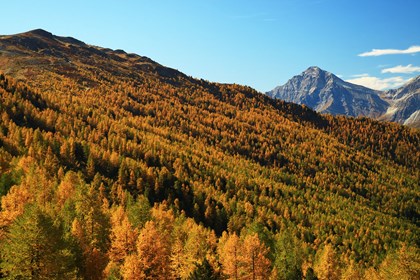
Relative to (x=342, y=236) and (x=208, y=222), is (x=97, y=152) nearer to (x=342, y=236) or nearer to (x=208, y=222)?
(x=208, y=222)

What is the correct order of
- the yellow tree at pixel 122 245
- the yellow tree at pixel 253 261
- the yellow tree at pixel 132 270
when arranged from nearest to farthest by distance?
the yellow tree at pixel 132 270 < the yellow tree at pixel 122 245 < the yellow tree at pixel 253 261

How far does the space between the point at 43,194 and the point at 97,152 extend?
9324cm

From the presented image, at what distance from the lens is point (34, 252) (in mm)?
34812

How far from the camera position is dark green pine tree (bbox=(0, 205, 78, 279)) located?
33.8 m

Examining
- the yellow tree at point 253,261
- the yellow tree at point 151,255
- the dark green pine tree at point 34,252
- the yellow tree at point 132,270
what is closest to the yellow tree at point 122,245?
the yellow tree at point 151,255

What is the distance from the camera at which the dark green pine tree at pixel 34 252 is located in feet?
111

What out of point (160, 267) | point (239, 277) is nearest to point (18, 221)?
point (160, 267)

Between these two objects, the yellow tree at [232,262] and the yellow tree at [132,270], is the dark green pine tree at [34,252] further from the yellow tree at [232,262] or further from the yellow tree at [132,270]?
the yellow tree at [232,262]

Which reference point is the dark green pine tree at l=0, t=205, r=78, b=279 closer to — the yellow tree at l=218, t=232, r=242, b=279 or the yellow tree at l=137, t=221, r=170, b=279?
the yellow tree at l=137, t=221, r=170, b=279

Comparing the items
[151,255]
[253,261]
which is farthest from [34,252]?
[253,261]

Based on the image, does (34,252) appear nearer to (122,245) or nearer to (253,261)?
(122,245)

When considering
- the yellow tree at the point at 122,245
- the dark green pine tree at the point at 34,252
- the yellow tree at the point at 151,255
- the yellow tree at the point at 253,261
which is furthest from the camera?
the yellow tree at the point at 253,261

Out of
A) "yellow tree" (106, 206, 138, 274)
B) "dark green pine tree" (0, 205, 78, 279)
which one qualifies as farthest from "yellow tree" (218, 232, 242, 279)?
"dark green pine tree" (0, 205, 78, 279)

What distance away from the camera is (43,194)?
246ft
